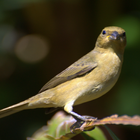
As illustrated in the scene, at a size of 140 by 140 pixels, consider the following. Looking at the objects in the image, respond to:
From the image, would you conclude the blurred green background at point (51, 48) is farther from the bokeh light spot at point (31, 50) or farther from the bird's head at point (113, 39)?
the bird's head at point (113, 39)

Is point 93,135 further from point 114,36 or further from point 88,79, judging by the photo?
point 114,36

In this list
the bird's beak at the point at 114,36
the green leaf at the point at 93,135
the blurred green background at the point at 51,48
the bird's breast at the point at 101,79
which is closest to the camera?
the green leaf at the point at 93,135

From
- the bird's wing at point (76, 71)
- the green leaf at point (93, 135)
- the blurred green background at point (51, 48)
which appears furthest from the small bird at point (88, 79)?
the blurred green background at point (51, 48)

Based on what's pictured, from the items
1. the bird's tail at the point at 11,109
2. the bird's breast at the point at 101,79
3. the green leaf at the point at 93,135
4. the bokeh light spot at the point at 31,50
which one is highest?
the bokeh light spot at the point at 31,50

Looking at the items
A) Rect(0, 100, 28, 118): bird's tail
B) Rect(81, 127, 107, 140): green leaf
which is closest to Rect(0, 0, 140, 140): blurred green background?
Rect(0, 100, 28, 118): bird's tail

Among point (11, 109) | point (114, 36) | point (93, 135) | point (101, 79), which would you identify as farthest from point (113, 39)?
point (11, 109)

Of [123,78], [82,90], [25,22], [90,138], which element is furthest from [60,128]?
[25,22]
